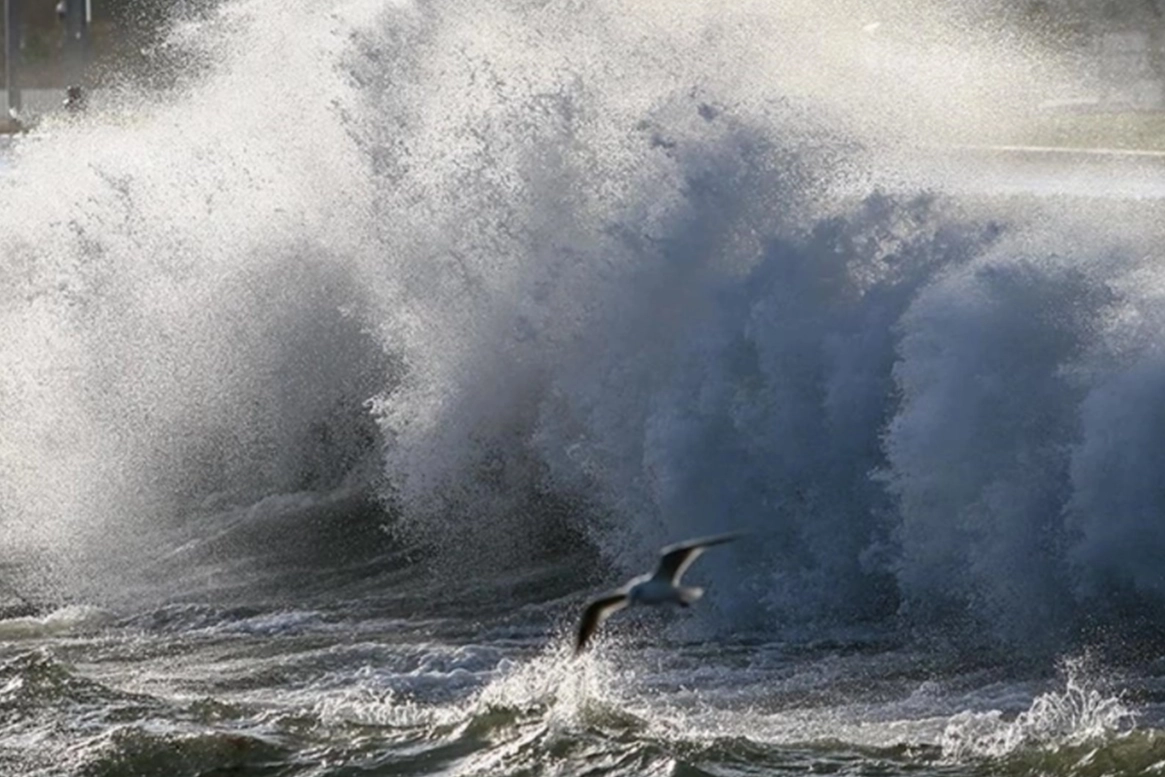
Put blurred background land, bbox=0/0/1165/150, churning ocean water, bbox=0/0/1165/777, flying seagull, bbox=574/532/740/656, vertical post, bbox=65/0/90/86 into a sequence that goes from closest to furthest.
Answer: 1. flying seagull, bbox=574/532/740/656
2. churning ocean water, bbox=0/0/1165/777
3. blurred background land, bbox=0/0/1165/150
4. vertical post, bbox=65/0/90/86

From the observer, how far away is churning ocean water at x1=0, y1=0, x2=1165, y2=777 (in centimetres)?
1103

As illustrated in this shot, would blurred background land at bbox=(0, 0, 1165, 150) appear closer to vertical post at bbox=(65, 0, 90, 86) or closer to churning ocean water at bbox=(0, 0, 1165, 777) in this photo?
vertical post at bbox=(65, 0, 90, 86)

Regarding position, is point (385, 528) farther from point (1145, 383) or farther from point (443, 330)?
point (1145, 383)

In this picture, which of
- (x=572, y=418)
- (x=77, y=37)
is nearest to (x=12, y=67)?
(x=77, y=37)

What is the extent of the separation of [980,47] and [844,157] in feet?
40.5

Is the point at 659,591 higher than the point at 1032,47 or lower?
lower

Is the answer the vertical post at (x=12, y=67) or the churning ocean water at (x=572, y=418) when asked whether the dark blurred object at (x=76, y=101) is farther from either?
the churning ocean water at (x=572, y=418)

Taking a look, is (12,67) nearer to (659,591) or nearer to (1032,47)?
(1032,47)

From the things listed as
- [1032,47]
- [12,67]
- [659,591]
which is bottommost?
[659,591]

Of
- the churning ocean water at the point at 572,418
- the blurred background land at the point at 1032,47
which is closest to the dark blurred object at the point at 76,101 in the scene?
the blurred background land at the point at 1032,47

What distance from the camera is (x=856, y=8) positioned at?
23641 mm

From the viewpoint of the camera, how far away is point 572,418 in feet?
50.5

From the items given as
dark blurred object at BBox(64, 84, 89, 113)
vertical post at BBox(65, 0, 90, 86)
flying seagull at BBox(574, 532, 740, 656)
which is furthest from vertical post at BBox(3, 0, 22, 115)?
flying seagull at BBox(574, 532, 740, 656)

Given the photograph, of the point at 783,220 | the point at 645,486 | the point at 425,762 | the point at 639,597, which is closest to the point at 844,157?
the point at 783,220
